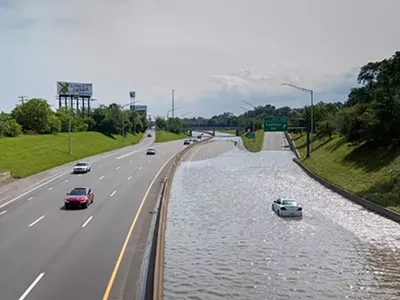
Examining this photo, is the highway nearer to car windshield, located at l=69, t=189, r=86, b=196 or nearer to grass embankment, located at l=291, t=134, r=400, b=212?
car windshield, located at l=69, t=189, r=86, b=196

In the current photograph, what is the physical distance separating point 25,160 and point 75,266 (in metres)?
49.2

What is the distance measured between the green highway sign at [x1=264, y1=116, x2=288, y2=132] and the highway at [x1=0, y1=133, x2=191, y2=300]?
42.1m

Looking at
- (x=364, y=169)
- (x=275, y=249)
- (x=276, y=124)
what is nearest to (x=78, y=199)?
(x=275, y=249)

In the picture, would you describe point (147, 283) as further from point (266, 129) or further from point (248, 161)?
point (248, 161)

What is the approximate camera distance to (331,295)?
2227 cm

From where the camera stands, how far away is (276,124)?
287ft

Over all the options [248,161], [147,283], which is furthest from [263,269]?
[248,161]

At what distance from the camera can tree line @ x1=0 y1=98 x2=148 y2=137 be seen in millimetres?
94306

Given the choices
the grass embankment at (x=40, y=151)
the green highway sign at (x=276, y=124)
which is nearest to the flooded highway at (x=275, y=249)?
the grass embankment at (x=40, y=151)

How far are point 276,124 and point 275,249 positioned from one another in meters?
58.8

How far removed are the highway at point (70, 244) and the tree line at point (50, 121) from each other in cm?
4609

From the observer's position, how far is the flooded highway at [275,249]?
75.8 feet

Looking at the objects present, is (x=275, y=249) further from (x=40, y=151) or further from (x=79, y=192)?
(x=40, y=151)

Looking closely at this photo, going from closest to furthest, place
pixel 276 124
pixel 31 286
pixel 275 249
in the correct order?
pixel 31 286 → pixel 275 249 → pixel 276 124
